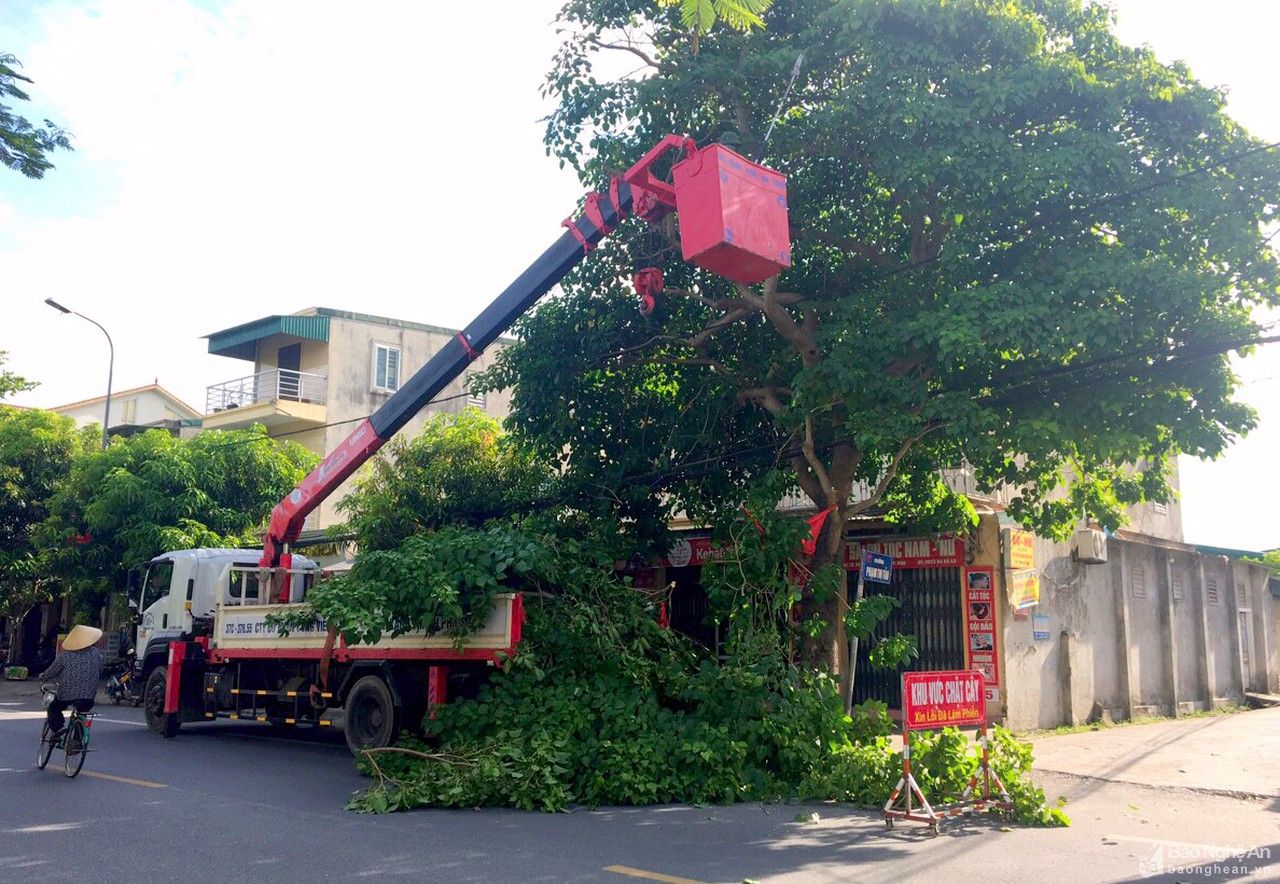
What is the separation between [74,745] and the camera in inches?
449

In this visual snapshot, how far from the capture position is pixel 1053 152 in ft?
36.4

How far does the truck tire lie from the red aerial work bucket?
10.7 m

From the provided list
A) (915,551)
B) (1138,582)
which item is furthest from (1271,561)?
(915,551)

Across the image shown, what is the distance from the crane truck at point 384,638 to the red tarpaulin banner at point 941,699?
4.13 metres

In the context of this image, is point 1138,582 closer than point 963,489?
No

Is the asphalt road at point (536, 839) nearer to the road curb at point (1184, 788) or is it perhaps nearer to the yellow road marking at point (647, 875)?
the yellow road marking at point (647, 875)

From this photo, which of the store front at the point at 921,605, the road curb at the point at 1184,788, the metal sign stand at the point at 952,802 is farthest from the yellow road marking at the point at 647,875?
the store front at the point at 921,605

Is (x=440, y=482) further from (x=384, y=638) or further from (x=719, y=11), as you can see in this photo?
(x=719, y=11)

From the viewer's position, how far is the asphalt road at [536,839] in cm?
767

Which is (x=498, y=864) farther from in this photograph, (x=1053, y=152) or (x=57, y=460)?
(x=57, y=460)

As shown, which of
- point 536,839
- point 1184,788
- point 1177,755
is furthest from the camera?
point 1177,755

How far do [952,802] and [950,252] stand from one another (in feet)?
18.6

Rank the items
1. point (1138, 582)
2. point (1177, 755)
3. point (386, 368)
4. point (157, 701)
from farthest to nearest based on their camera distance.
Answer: point (386, 368), point (1138, 582), point (157, 701), point (1177, 755)

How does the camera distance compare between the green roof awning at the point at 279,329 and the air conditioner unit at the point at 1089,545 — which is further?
the green roof awning at the point at 279,329
